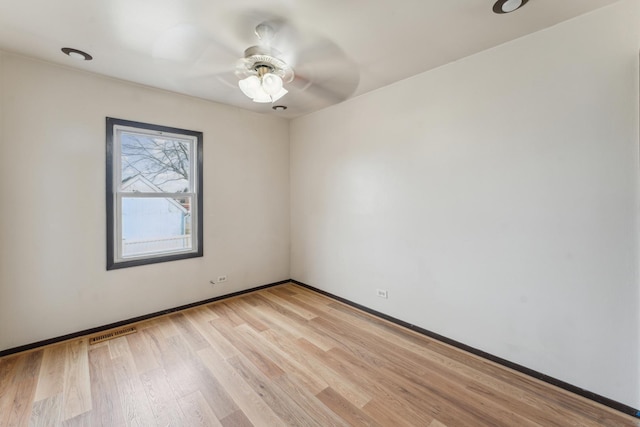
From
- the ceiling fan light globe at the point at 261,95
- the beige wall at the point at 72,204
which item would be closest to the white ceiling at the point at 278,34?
the beige wall at the point at 72,204

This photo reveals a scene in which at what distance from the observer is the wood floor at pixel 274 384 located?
175cm

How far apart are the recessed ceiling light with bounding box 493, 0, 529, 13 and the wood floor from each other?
101 inches

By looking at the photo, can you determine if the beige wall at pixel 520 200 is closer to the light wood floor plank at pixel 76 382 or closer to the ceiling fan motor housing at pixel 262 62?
the ceiling fan motor housing at pixel 262 62

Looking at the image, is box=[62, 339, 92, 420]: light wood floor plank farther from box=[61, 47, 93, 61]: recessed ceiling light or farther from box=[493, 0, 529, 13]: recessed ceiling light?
box=[493, 0, 529, 13]: recessed ceiling light

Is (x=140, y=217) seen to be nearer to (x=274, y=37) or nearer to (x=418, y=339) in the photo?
(x=274, y=37)

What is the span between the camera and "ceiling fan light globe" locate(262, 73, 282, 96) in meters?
2.07

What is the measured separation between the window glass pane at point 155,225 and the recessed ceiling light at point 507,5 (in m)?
3.40

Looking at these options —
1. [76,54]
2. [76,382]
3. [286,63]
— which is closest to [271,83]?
[286,63]

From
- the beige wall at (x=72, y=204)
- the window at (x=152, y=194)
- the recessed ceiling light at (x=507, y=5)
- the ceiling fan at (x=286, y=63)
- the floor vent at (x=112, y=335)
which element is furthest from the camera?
the window at (x=152, y=194)

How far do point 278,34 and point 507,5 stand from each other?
1.51 metres

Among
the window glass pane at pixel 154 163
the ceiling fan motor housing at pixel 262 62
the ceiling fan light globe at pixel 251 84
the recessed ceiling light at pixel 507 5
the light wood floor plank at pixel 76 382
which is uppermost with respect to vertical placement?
the recessed ceiling light at pixel 507 5

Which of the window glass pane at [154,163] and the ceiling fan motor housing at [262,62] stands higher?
the ceiling fan motor housing at [262,62]

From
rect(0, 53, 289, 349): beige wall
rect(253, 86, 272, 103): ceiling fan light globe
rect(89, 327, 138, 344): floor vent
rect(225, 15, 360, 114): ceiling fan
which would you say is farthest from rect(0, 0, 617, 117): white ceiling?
rect(89, 327, 138, 344): floor vent

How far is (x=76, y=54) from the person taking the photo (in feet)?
7.68
